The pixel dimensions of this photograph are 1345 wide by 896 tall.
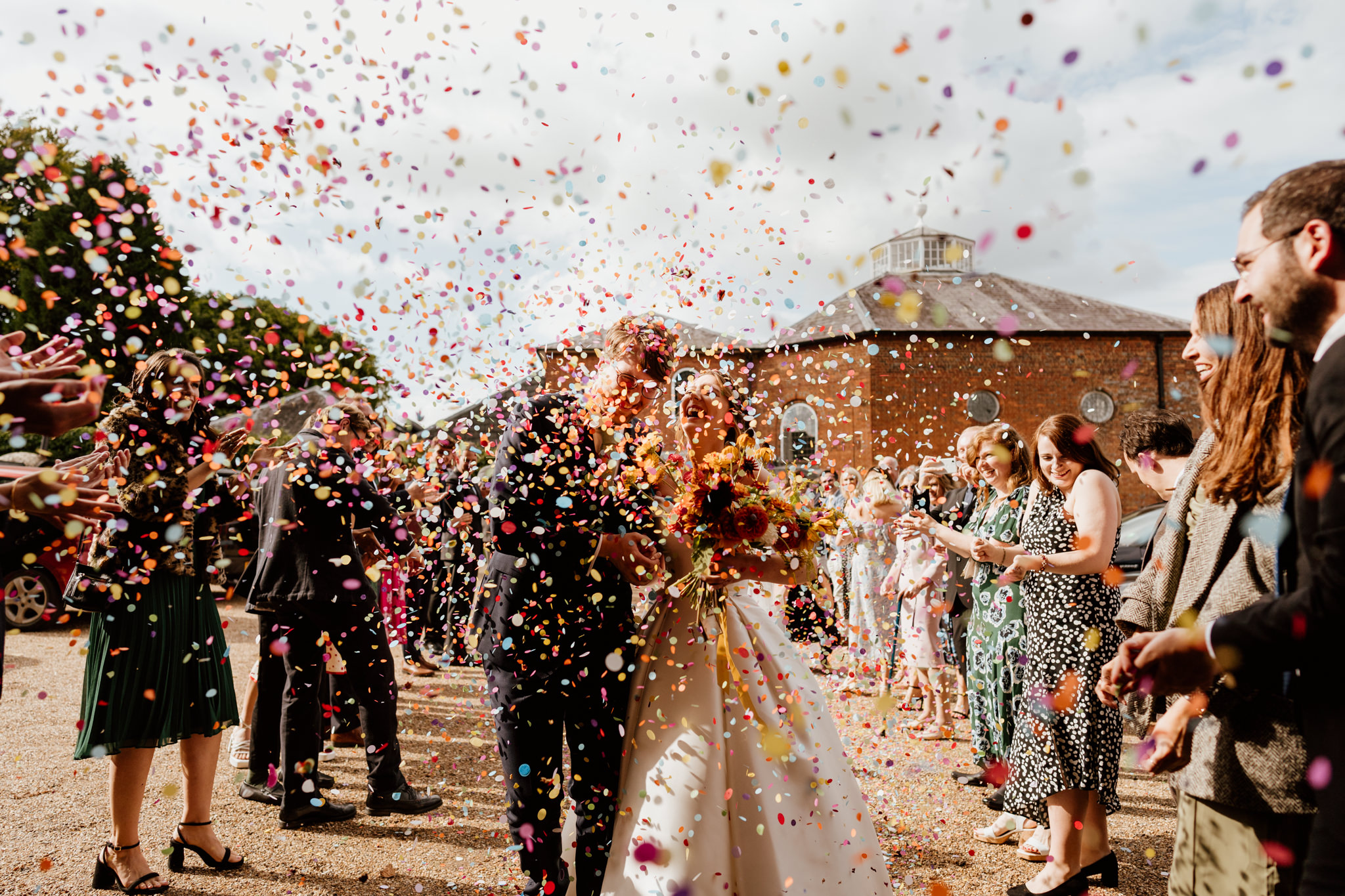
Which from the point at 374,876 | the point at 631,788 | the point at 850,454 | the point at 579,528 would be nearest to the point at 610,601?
the point at 579,528

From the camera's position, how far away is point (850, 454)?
2605 centimetres

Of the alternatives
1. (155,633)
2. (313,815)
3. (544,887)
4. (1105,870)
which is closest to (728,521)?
(544,887)

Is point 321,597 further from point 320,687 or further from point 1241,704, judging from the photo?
point 1241,704

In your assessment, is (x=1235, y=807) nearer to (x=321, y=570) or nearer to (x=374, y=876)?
(x=374, y=876)

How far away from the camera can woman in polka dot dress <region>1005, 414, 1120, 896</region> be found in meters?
3.61

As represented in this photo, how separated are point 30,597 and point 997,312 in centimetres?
3075

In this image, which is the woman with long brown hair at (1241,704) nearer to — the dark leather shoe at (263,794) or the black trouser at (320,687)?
the black trouser at (320,687)

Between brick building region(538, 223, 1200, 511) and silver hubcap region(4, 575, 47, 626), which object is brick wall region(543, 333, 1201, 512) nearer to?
brick building region(538, 223, 1200, 511)

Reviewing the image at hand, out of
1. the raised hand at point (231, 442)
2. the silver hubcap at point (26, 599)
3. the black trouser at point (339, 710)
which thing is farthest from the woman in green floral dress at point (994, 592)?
the silver hubcap at point (26, 599)

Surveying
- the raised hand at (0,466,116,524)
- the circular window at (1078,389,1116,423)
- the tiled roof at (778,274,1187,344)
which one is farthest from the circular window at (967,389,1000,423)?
the raised hand at (0,466,116,524)

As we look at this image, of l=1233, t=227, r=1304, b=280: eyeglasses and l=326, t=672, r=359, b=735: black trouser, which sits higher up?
l=1233, t=227, r=1304, b=280: eyeglasses

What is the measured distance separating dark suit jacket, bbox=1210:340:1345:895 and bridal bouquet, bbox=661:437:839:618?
181 cm

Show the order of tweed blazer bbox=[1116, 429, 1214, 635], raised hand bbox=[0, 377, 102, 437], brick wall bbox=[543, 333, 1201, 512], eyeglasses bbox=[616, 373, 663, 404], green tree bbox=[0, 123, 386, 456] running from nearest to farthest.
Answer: raised hand bbox=[0, 377, 102, 437] < tweed blazer bbox=[1116, 429, 1214, 635] < green tree bbox=[0, 123, 386, 456] < eyeglasses bbox=[616, 373, 663, 404] < brick wall bbox=[543, 333, 1201, 512]

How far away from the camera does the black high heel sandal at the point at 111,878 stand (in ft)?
12.2
